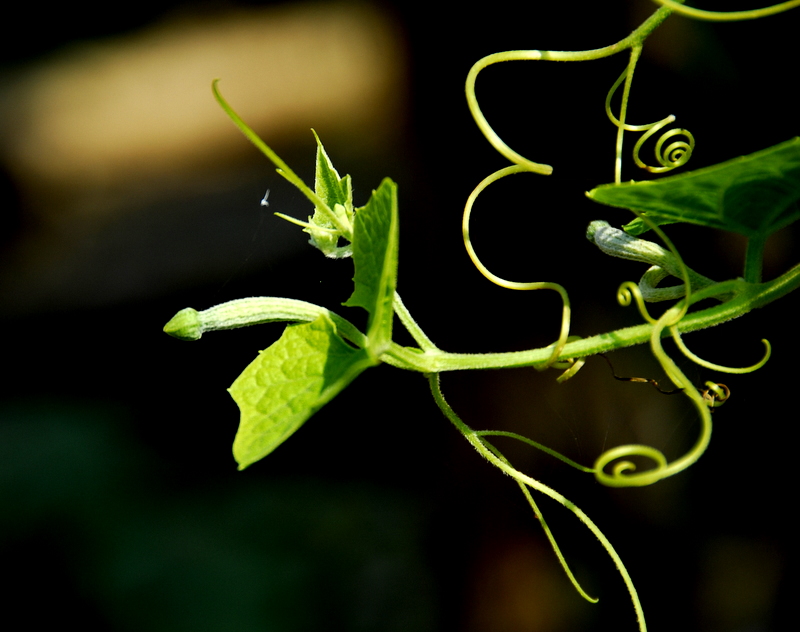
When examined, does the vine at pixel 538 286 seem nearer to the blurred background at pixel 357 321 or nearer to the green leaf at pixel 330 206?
the green leaf at pixel 330 206

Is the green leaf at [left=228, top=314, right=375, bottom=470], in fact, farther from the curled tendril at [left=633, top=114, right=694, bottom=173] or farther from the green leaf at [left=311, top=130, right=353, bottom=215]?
the curled tendril at [left=633, top=114, right=694, bottom=173]

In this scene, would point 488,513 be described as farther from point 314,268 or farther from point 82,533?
point 82,533

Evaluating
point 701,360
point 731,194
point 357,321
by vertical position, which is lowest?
point 357,321

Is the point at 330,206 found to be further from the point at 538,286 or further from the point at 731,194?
the point at 731,194

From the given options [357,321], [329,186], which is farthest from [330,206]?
[357,321]

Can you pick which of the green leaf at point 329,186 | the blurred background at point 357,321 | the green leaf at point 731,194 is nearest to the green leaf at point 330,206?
the green leaf at point 329,186

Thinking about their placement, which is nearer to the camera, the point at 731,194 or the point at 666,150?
the point at 731,194

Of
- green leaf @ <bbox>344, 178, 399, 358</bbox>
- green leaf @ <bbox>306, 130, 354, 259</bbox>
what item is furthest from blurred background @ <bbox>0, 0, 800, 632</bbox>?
green leaf @ <bbox>344, 178, 399, 358</bbox>
